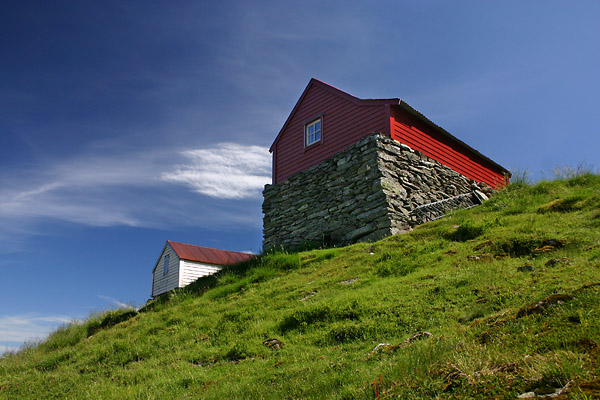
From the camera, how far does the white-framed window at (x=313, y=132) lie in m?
19.3

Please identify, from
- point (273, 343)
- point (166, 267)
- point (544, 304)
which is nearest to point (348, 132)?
point (273, 343)

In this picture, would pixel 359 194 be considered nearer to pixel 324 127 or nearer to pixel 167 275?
pixel 324 127

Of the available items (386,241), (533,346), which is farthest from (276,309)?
(533,346)

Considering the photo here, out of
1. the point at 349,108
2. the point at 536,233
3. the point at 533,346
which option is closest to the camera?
the point at 533,346

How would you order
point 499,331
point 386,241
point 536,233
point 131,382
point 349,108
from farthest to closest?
point 349,108 < point 386,241 < point 536,233 < point 131,382 < point 499,331

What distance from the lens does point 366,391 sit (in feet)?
14.4

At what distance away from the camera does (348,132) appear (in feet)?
58.2

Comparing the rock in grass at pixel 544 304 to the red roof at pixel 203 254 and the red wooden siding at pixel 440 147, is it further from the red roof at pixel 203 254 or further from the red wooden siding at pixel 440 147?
the red roof at pixel 203 254

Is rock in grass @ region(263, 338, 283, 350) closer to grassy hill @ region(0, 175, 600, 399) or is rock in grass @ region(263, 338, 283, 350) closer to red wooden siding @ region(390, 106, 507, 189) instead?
grassy hill @ region(0, 175, 600, 399)

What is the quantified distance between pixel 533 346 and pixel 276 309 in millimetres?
5905

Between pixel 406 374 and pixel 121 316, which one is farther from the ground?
pixel 121 316

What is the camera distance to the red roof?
3097cm

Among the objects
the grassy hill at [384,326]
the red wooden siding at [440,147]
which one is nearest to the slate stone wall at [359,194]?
the red wooden siding at [440,147]

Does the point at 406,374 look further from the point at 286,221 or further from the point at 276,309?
the point at 286,221
